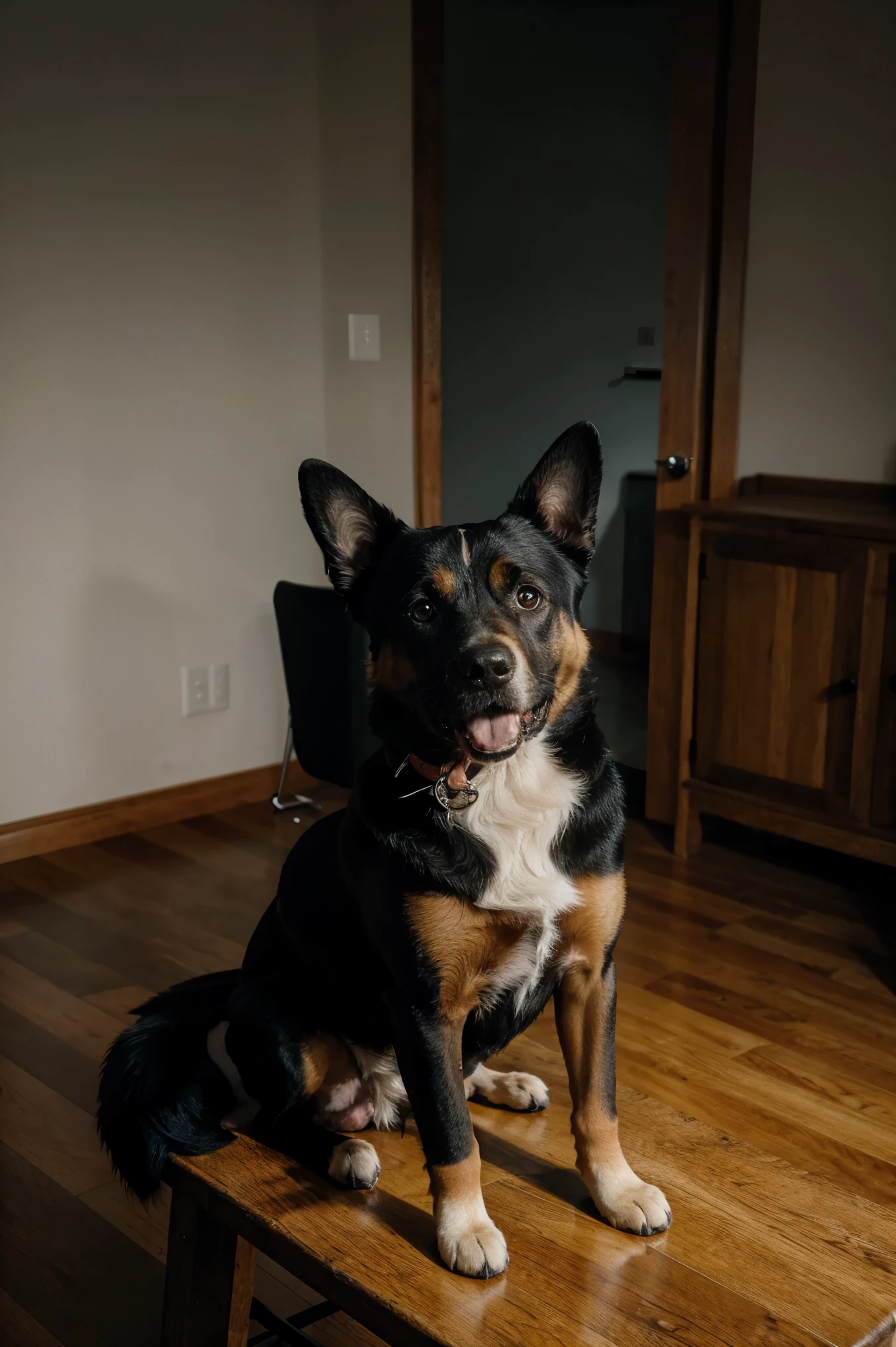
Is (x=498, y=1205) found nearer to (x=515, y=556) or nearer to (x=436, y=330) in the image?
(x=515, y=556)

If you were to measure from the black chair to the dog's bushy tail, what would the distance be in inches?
69.0

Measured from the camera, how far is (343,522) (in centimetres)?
129

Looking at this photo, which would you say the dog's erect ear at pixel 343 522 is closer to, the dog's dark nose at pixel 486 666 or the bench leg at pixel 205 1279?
the dog's dark nose at pixel 486 666

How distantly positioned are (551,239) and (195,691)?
104 inches

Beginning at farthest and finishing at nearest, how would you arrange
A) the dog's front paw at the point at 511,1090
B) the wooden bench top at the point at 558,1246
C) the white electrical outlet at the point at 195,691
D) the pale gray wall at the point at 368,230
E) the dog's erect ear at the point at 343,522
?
the white electrical outlet at the point at 195,691 → the pale gray wall at the point at 368,230 → the dog's front paw at the point at 511,1090 → the dog's erect ear at the point at 343,522 → the wooden bench top at the point at 558,1246

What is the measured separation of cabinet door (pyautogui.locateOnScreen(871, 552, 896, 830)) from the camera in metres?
2.87

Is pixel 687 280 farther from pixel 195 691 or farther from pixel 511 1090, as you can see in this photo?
pixel 511 1090

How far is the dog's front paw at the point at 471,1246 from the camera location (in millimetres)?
1195

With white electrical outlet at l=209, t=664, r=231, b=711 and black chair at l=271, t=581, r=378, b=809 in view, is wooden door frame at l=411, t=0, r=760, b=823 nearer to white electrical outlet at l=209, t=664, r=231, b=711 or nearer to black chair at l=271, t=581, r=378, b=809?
black chair at l=271, t=581, r=378, b=809

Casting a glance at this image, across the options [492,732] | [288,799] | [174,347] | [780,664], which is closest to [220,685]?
[288,799]

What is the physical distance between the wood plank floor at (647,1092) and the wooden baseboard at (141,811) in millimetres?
62

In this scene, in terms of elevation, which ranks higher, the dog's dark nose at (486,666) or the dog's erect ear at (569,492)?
the dog's erect ear at (569,492)

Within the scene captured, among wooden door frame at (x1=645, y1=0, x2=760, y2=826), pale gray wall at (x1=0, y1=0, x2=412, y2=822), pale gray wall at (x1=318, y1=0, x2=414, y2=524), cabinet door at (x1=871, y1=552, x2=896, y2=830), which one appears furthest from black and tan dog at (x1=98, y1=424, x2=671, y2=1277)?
pale gray wall at (x1=318, y1=0, x2=414, y2=524)

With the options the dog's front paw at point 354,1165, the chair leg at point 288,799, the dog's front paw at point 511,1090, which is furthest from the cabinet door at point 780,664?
the dog's front paw at point 354,1165
